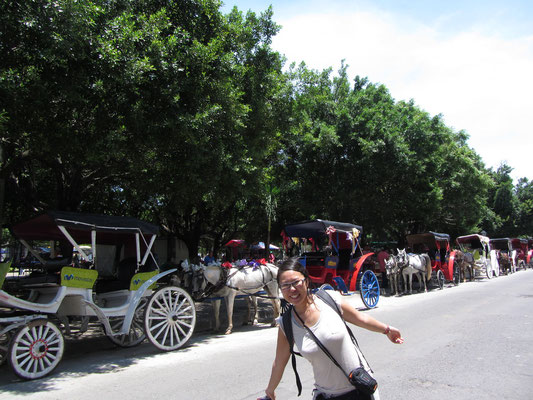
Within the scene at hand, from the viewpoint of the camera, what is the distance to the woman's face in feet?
7.86

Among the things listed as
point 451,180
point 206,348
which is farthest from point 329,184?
point 206,348

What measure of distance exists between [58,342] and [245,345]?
3.12 metres

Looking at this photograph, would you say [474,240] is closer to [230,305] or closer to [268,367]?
[230,305]

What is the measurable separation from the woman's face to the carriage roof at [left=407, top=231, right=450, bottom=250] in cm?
1542

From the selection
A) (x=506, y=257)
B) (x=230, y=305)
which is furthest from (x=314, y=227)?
(x=506, y=257)

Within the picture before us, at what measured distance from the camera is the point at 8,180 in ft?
43.0

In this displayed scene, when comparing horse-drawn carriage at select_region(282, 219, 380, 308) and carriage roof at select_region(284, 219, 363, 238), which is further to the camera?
horse-drawn carriage at select_region(282, 219, 380, 308)

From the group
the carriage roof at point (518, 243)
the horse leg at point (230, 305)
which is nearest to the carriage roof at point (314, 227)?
the horse leg at point (230, 305)

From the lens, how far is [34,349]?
5172mm

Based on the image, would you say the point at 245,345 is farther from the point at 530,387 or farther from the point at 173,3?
the point at 173,3

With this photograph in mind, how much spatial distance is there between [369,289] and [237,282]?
14.7 ft

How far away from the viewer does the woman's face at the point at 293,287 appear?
2.40 m

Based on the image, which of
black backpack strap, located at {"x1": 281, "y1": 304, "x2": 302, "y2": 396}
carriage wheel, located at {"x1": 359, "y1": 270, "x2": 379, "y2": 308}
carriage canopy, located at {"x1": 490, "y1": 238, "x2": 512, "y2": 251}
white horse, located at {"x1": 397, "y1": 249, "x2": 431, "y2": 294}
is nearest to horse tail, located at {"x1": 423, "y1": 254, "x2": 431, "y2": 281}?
white horse, located at {"x1": 397, "y1": 249, "x2": 431, "y2": 294}

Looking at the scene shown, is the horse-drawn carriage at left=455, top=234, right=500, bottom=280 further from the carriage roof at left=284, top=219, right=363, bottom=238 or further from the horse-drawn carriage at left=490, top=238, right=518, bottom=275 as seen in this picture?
the carriage roof at left=284, top=219, right=363, bottom=238
